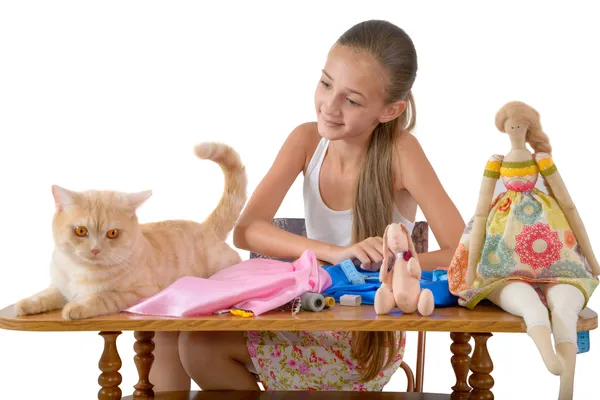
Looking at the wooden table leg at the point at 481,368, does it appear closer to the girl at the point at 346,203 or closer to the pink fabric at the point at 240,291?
the girl at the point at 346,203

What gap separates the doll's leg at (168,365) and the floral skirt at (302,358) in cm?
22

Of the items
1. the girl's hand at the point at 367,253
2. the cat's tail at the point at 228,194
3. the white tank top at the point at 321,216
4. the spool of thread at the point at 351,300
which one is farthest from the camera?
the white tank top at the point at 321,216

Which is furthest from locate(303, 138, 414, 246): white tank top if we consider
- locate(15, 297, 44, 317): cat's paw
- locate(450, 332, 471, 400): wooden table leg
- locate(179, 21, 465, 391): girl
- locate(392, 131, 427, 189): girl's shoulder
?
locate(15, 297, 44, 317): cat's paw

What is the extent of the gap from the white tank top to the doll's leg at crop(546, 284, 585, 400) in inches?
31.9

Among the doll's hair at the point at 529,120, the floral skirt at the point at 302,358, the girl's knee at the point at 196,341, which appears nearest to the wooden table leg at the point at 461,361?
the floral skirt at the point at 302,358

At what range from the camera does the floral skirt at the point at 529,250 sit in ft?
5.86

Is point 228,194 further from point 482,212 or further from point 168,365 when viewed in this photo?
point 482,212

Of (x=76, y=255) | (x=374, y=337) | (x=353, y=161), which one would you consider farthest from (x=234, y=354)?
(x=353, y=161)

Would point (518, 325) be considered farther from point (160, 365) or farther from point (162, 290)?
point (160, 365)

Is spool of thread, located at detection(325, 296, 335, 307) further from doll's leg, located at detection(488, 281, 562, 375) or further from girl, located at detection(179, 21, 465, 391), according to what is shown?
doll's leg, located at detection(488, 281, 562, 375)

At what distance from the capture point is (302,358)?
2119mm

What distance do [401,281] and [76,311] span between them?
0.68m

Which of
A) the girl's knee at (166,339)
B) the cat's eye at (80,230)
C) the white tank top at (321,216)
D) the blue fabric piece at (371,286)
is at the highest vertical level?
the white tank top at (321,216)

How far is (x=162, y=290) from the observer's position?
188cm
